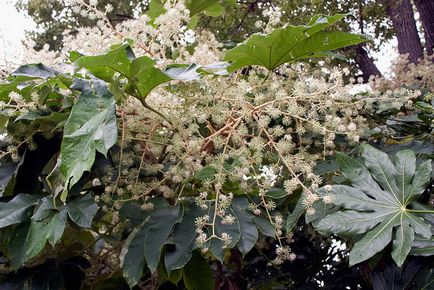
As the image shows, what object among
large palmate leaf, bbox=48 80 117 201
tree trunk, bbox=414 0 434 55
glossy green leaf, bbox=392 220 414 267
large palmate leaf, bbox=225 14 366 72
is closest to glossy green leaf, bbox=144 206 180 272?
large palmate leaf, bbox=48 80 117 201

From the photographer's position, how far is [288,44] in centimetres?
141

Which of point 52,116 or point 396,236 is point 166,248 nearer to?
point 52,116

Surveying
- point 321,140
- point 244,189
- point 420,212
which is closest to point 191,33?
point 321,140

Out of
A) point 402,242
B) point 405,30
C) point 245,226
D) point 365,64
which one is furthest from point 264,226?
point 365,64

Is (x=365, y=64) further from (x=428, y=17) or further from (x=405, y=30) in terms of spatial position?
(x=428, y=17)

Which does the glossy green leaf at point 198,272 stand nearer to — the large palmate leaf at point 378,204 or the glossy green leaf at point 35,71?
the large palmate leaf at point 378,204

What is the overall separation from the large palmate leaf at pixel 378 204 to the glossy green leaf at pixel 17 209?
67 cm

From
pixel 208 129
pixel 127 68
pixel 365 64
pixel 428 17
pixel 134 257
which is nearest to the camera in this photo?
pixel 127 68

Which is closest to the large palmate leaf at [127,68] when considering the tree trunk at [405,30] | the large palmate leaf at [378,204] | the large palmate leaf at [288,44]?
the large palmate leaf at [288,44]

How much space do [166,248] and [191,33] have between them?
738mm

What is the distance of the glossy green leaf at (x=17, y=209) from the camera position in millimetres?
1259

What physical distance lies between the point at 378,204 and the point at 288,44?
1.51ft

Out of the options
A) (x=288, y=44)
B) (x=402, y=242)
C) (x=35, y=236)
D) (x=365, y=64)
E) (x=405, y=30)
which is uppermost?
(x=288, y=44)

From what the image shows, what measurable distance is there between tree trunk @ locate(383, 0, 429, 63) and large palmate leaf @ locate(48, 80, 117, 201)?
9.84ft
